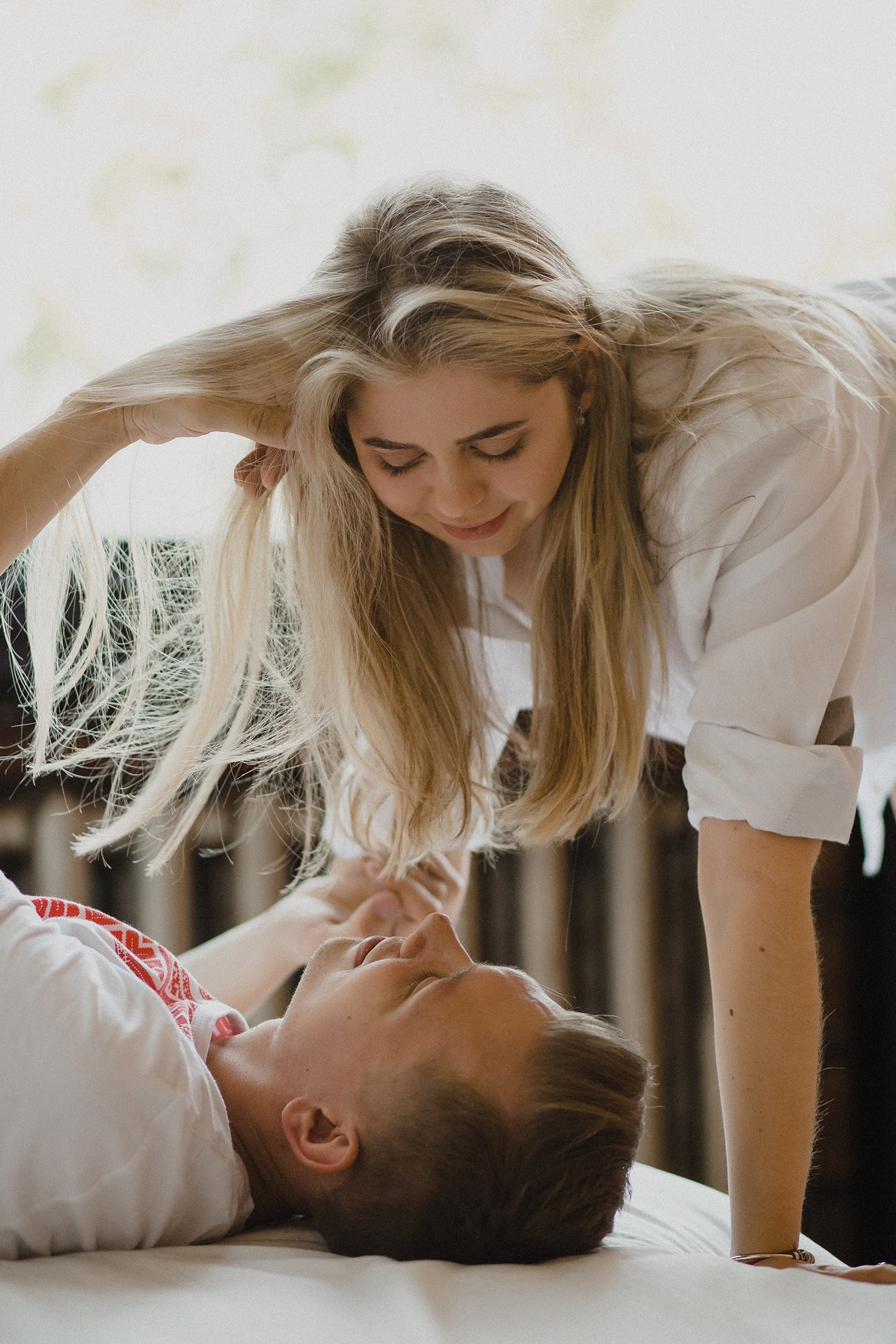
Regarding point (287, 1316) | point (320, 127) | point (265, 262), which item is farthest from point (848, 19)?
point (287, 1316)

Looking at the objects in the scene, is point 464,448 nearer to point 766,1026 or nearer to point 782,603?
point 782,603

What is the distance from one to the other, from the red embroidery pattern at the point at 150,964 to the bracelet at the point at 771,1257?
433 millimetres

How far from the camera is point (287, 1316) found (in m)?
0.73

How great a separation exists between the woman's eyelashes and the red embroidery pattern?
0.44m

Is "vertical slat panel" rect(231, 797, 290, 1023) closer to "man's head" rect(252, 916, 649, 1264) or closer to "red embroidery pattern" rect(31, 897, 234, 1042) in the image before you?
"red embroidery pattern" rect(31, 897, 234, 1042)

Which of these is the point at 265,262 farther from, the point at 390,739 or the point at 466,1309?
the point at 466,1309

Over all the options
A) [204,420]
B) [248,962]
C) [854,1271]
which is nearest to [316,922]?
[248,962]

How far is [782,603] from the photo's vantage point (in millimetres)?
1004

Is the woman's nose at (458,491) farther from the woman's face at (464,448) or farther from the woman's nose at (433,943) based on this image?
the woman's nose at (433,943)

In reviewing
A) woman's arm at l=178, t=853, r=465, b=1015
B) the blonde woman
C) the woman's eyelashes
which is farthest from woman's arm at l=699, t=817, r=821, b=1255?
woman's arm at l=178, t=853, r=465, b=1015

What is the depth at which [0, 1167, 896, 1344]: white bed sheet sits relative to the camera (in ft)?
2.34

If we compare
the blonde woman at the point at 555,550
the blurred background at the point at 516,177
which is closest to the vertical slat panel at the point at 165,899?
the blurred background at the point at 516,177

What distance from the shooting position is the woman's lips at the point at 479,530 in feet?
3.66

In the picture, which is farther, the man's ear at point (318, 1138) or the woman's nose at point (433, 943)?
the woman's nose at point (433, 943)
